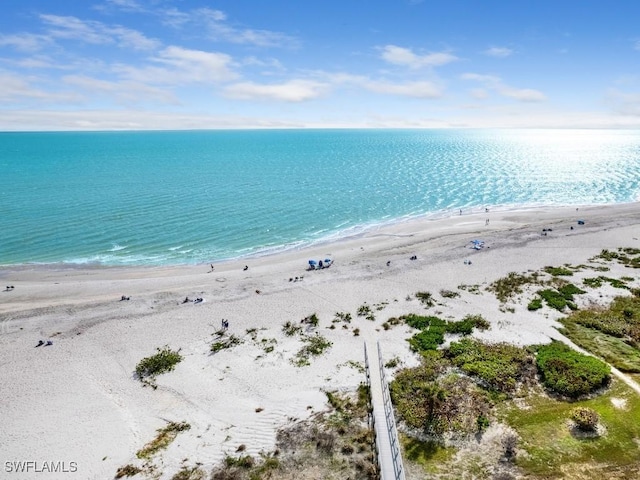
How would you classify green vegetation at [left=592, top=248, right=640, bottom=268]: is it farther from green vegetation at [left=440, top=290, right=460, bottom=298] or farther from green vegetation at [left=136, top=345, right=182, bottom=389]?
green vegetation at [left=136, top=345, right=182, bottom=389]

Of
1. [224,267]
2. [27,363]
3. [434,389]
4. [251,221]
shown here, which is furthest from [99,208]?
[434,389]

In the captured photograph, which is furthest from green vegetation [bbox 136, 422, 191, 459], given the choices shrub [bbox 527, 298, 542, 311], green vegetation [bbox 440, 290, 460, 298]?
shrub [bbox 527, 298, 542, 311]

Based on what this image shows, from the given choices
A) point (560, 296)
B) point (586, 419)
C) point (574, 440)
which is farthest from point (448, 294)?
point (574, 440)

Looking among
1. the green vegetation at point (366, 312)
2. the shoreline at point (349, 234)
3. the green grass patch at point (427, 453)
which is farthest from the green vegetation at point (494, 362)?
the shoreline at point (349, 234)

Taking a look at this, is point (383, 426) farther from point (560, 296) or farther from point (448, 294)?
point (560, 296)

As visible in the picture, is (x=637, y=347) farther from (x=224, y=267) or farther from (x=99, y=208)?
(x=99, y=208)

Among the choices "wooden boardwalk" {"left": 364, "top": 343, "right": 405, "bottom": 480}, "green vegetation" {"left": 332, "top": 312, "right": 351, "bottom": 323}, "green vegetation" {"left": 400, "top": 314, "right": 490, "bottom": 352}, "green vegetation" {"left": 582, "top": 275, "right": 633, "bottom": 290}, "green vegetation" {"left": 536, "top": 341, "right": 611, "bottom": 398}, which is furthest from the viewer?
"green vegetation" {"left": 582, "top": 275, "right": 633, "bottom": 290}

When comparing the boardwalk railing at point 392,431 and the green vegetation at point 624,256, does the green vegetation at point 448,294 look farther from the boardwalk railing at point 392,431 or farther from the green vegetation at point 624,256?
the green vegetation at point 624,256
